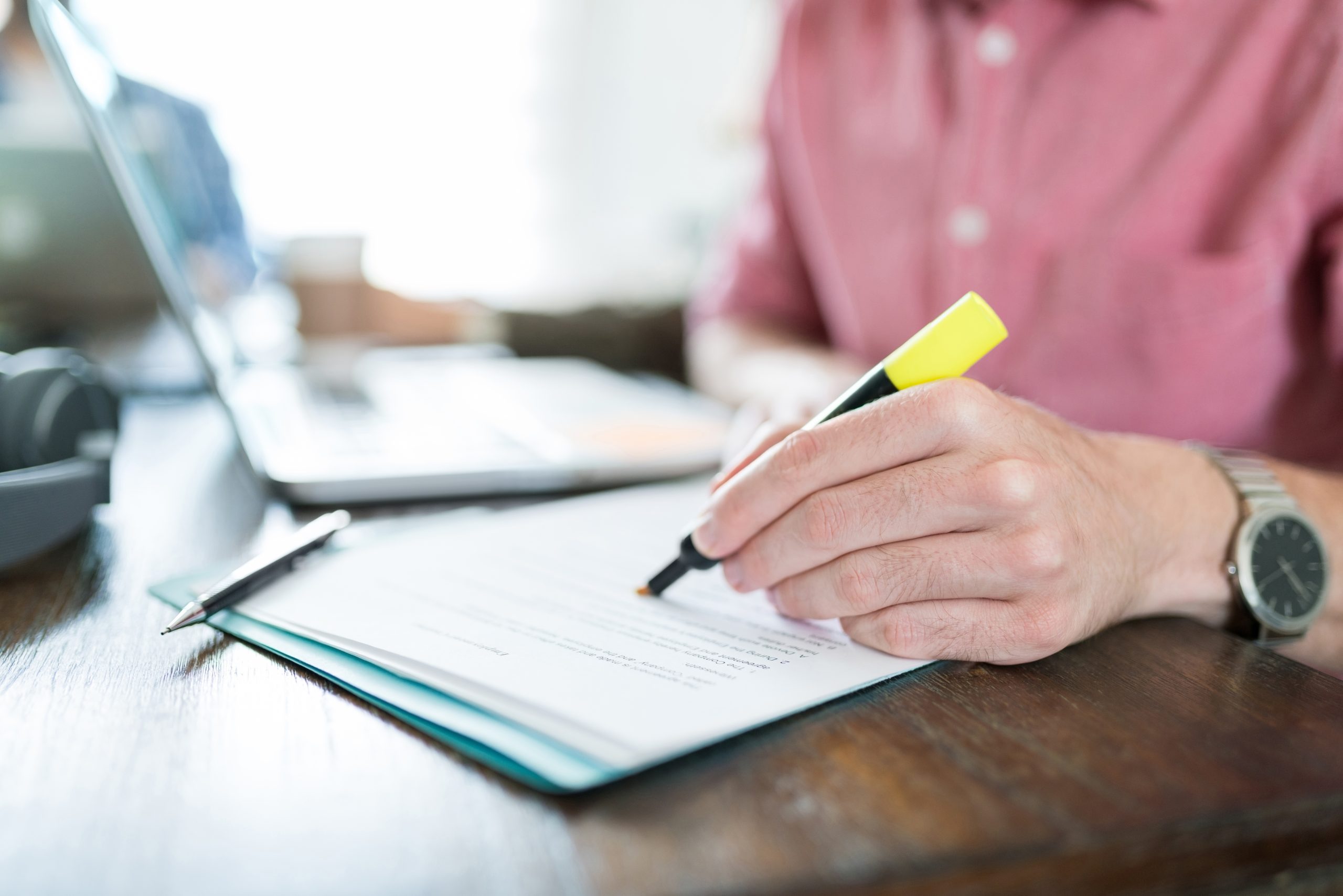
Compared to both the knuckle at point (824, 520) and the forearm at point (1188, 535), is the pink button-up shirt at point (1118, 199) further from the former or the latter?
the knuckle at point (824, 520)

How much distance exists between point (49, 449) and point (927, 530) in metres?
0.47

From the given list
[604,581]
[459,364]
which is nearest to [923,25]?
[459,364]

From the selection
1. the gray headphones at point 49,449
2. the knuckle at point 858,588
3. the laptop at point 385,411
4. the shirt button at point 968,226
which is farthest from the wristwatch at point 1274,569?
the gray headphones at point 49,449

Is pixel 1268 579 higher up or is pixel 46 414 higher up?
pixel 46 414

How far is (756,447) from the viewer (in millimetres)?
466

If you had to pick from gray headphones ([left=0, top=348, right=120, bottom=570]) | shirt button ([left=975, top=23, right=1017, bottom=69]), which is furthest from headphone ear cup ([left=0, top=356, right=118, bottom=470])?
shirt button ([left=975, top=23, right=1017, bottom=69])

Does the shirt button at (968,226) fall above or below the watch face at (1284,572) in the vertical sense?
above

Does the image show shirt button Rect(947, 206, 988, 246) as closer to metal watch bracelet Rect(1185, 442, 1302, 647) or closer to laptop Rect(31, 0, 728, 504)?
laptop Rect(31, 0, 728, 504)

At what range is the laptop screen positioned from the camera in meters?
0.55

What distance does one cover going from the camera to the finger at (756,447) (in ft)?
1.49

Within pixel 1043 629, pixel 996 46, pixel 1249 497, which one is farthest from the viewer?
pixel 996 46

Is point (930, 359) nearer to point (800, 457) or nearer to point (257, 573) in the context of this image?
point (800, 457)

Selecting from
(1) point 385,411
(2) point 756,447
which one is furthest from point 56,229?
(2) point 756,447

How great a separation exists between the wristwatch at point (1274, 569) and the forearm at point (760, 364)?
0.29m
